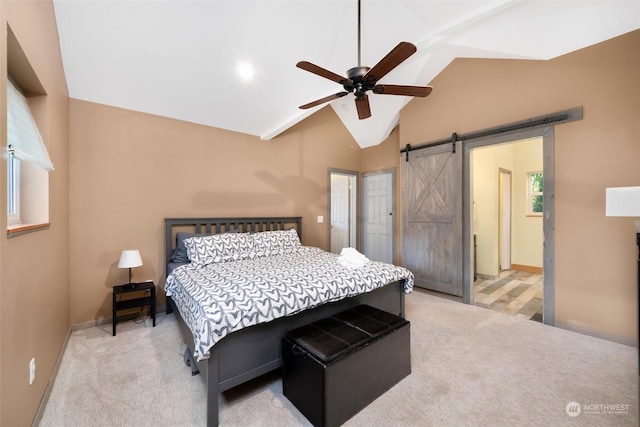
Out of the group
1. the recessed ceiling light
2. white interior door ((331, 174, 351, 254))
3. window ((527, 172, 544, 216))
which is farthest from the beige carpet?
window ((527, 172, 544, 216))

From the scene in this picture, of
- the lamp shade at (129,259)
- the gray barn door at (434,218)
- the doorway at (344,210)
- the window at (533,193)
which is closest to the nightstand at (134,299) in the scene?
the lamp shade at (129,259)

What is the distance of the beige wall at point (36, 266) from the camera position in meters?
1.22

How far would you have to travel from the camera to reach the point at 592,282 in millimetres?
2760

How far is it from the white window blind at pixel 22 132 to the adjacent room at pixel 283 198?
0.7 inches

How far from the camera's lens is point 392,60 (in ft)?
A: 6.34

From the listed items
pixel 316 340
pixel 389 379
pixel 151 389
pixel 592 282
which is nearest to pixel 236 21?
pixel 316 340

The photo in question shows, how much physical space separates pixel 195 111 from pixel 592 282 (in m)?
5.04

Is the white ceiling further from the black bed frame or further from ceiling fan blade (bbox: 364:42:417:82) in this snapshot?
the black bed frame

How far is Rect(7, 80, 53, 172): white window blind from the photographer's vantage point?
151cm

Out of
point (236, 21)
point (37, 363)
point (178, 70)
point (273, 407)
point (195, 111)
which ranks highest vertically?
point (236, 21)

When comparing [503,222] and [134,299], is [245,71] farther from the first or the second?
[503,222]

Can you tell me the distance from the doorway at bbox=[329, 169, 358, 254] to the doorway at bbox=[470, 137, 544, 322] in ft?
7.56

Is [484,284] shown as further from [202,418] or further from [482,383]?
[202,418]

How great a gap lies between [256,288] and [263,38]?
Result: 2.63 meters
